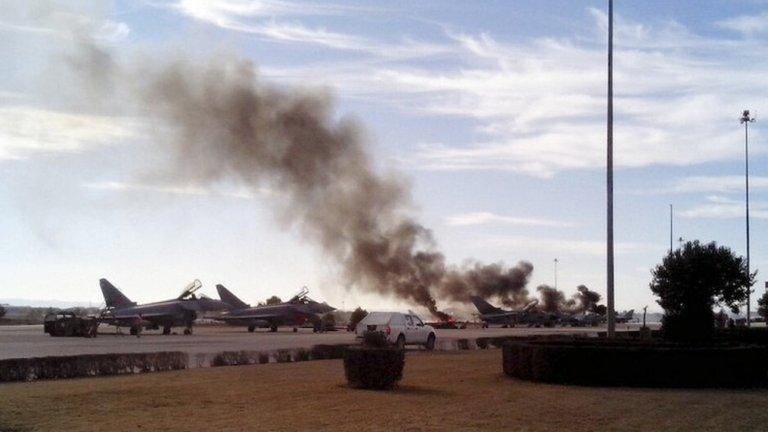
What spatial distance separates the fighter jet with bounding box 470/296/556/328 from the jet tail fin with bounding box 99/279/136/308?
1455 inches

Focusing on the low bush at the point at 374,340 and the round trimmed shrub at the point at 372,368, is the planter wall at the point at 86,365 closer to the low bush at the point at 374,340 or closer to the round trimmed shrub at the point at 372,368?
the low bush at the point at 374,340

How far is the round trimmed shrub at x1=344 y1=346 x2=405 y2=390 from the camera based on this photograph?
18844 mm

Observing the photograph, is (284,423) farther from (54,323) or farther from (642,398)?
(54,323)

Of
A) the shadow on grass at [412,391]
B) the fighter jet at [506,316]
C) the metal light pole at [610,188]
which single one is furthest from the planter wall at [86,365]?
the fighter jet at [506,316]

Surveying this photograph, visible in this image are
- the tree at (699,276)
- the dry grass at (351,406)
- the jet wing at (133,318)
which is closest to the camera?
the dry grass at (351,406)

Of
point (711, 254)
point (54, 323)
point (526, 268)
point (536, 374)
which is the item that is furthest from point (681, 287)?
point (526, 268)

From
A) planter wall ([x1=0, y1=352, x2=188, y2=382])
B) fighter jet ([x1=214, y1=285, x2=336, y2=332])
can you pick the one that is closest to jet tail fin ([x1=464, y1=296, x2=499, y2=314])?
fighter jet ([x1=214, y1=285, x2=336, y2=332])

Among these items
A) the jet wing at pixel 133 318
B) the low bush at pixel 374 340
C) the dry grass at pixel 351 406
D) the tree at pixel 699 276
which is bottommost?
the dry grass at pixel 351 406

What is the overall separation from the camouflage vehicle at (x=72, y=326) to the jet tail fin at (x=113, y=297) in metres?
16.6

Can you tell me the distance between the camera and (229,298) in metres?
80.8

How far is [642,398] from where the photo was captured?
17.7 metres

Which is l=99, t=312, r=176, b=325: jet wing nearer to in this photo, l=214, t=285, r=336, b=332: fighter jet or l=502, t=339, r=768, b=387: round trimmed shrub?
l=214, t=285, r=336, b=332: fighter jet

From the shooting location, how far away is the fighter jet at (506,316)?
308 feet

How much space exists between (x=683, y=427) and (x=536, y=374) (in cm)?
761
